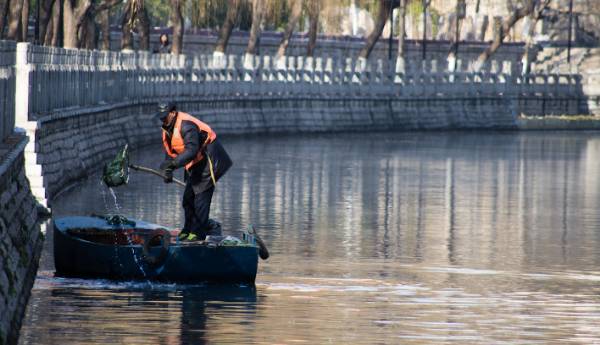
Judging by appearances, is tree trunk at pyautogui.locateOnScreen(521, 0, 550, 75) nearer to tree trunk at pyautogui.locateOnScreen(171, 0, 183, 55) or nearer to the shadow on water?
tree trunk at pyautogui.locateOnScreen(171, 0, 183, 55)

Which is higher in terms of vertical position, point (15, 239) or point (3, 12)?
point (3, 12)

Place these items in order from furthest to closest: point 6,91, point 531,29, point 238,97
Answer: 1. point 531,29
2. point 238,97
3. point 6,91

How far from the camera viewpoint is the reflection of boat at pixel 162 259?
17781 mm

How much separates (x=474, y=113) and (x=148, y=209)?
1876 inches

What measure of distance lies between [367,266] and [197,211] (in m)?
2.66

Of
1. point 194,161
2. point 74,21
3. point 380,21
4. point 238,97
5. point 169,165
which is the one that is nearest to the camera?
point 169,165

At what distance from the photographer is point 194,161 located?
18.9 meters

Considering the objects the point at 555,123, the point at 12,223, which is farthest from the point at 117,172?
the point at 555,123

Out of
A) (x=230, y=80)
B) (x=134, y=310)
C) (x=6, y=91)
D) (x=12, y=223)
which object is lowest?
(x=134, y=310)

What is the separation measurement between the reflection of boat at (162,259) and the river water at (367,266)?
12 cm

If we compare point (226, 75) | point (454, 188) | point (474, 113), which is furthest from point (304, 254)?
point (474, 113)

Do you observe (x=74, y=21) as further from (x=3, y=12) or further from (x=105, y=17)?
(x=105, y=17)

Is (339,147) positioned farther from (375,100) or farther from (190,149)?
(190,149)

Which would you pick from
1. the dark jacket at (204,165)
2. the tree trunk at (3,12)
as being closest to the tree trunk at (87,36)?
the tree trunk at (3,12)
